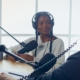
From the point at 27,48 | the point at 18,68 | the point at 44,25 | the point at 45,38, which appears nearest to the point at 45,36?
the point at 45,38

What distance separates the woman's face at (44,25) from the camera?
2.05m

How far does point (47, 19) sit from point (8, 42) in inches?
77.3

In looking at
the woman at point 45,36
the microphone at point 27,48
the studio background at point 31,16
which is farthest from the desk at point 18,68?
the studio background at point 31,16

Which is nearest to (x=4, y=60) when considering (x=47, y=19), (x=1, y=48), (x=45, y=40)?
(x=45, y=40)

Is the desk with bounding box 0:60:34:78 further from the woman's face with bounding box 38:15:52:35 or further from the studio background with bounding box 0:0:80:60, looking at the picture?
the studio background with bounding box 0:0:80:60

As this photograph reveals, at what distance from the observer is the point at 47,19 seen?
6.71 feet

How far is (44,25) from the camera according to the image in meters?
2.06

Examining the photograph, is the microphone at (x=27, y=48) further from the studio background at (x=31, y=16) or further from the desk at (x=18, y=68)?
the studio background at (x=31, y=16)

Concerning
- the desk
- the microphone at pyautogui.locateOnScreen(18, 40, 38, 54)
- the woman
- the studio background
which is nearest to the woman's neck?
the woman

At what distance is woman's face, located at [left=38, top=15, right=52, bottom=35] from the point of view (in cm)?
205

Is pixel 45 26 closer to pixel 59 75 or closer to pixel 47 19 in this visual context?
pixel 47 19

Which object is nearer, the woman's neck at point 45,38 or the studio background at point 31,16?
the woman's neck at point 45,38

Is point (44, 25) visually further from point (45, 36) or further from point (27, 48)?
point (27, 48)

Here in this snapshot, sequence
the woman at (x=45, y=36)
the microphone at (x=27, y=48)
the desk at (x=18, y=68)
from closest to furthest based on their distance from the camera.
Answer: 1. the microphone at (x=27, y=48)
2. the desk at (x=18, y=68)
3. the woman at (x=45, y=36)
